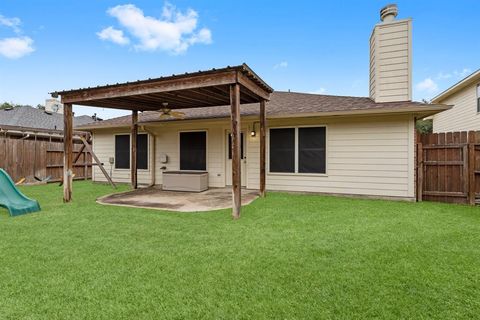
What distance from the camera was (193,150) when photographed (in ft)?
27.5

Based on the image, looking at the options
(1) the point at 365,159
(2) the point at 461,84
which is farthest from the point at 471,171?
(2) the point at 461,84

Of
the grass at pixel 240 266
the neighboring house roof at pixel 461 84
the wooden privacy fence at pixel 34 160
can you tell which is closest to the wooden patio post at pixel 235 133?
the grass at pixel 240 266

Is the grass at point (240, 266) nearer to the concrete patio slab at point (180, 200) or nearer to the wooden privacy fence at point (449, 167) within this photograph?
the concrete patio slab at point (180, 200)

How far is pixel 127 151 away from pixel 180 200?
438cm

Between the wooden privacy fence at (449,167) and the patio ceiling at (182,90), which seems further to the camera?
the wooden privacy fence at (449,167)

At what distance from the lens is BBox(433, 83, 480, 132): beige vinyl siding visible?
31.2 ft

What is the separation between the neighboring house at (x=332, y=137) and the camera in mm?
6125

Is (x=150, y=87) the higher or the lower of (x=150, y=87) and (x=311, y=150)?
the higher

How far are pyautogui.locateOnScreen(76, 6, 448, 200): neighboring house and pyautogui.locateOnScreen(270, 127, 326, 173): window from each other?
0.08 feet

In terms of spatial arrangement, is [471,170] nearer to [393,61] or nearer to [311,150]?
[393,61]

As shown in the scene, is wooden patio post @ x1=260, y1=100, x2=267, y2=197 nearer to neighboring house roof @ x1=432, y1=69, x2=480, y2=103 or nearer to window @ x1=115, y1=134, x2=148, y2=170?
window @ x1=115, y1=134, x2=148, y2=170

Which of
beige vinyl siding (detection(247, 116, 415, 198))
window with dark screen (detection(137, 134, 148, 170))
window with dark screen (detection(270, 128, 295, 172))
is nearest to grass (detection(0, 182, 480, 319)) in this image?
beige vinyl siding (detection(247, 116, 415, 198))

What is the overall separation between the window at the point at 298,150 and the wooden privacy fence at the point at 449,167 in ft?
7.32

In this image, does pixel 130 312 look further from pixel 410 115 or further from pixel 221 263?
pixel 410 115
